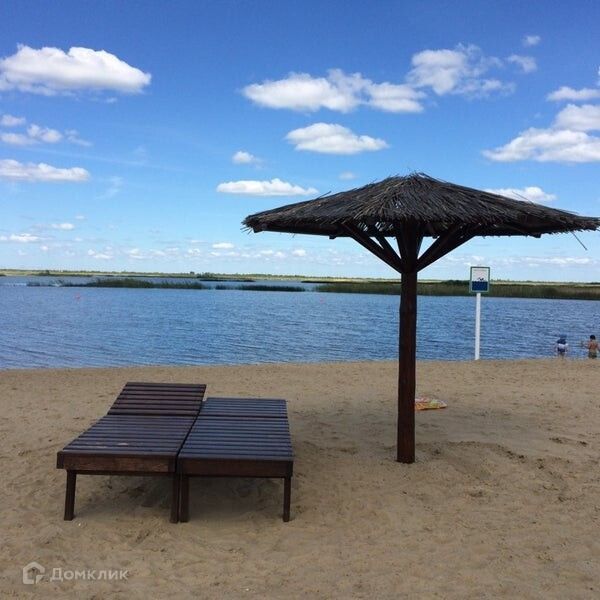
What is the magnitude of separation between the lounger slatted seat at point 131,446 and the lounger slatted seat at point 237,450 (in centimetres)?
8

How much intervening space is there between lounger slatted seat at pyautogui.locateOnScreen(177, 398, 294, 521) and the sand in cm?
41

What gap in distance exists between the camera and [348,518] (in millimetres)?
4289

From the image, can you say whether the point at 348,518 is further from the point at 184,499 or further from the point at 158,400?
the point at 158,400

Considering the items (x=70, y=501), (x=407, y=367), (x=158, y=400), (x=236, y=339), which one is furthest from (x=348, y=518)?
(x=236, y=339)

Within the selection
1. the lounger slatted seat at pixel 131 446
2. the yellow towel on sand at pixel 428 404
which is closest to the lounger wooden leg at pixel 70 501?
the lounger slatted seat at pixel 131 446

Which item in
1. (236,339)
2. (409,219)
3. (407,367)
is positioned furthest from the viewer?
(236,339)

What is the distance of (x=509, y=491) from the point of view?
4.79m

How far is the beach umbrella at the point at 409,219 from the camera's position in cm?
472

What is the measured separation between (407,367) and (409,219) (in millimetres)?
1437

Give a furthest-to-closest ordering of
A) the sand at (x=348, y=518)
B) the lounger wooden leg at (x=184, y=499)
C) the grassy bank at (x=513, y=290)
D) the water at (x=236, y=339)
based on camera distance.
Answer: the grassy bank at (x=513, y=290)
the water at (x=236, y=339)
the lounger wooden leg at (x=184, y=499)
the sand at (x=348, y=518)

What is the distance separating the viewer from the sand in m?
3.38

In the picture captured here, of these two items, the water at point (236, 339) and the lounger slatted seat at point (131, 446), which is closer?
the lounger slatted seat at point (131, 446)

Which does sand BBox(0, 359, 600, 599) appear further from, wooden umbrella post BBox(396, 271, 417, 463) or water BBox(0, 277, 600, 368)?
water BBox(0, 277, 600, 368)

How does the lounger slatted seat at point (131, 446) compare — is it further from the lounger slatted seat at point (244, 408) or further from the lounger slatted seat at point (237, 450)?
the lounger slatted seat at point (244, 408)
